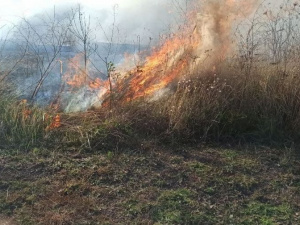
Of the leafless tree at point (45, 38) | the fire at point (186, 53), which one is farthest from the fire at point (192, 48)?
the leafless tree at point (45, 38)

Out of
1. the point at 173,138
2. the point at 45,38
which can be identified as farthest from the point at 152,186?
the point at 45,38

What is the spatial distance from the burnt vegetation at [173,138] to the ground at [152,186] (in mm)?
14

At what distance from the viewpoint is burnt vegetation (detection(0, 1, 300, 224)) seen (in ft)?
13.9

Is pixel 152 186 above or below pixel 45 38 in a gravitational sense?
below

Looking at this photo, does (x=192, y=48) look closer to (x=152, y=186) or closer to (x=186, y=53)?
(x=186, y=53)

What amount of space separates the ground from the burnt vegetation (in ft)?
0.04

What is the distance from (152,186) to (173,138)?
1167 millimetres

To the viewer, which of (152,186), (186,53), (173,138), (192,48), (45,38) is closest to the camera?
(152,186)

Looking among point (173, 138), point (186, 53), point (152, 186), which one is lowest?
point (152, 186)

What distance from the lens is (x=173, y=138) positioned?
5641mm

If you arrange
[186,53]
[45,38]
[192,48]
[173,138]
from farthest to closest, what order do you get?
[45,38] < [192,48] < [186,53] < [173,138]

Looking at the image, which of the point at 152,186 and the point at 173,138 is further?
the point at 173,138

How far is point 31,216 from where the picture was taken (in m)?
4.08

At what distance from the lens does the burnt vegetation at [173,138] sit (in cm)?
425
